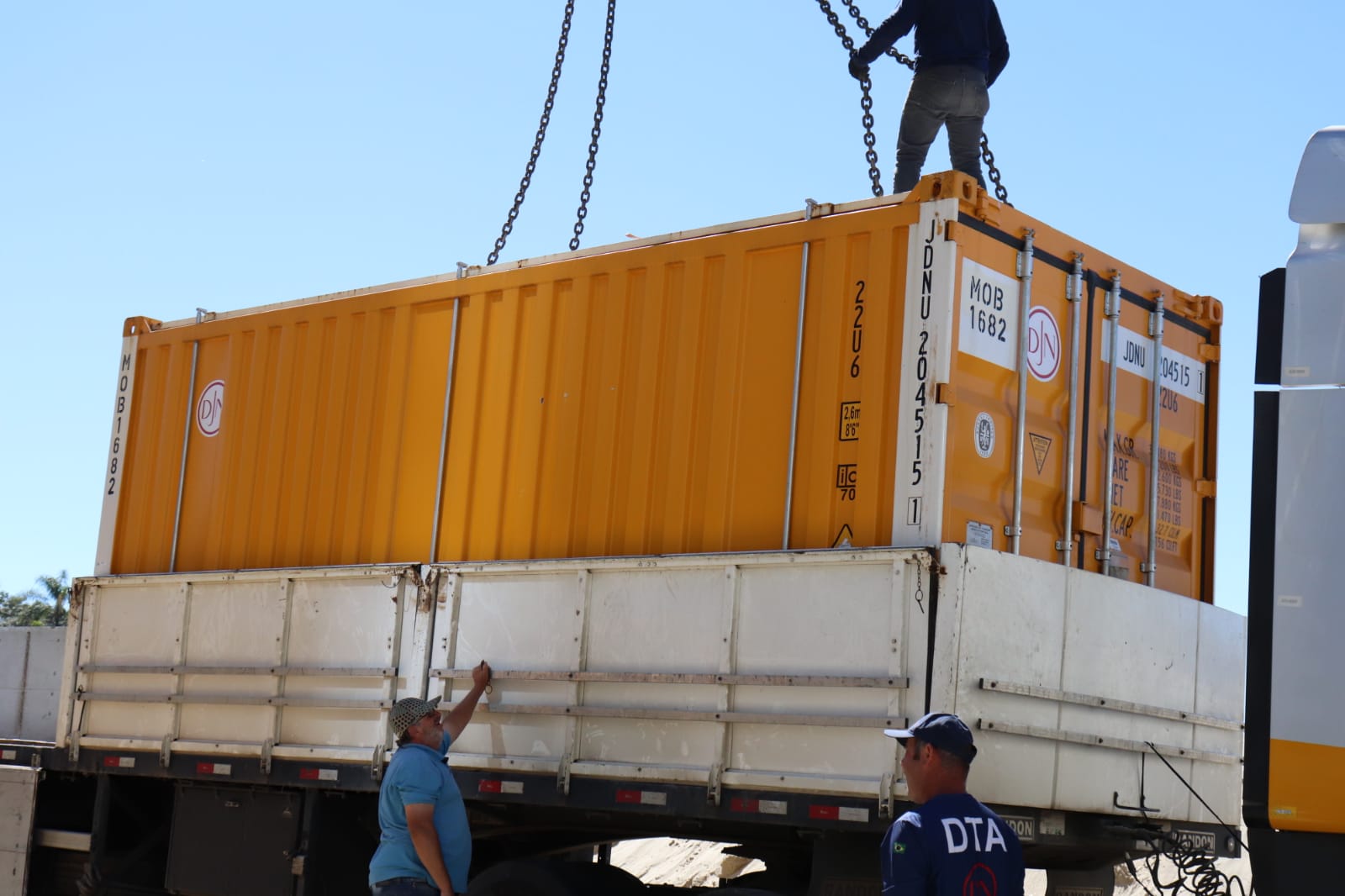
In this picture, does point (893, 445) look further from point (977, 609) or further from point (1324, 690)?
point (1324, 690)

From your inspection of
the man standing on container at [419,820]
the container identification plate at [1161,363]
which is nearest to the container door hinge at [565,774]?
the man standing on container at [419,820]

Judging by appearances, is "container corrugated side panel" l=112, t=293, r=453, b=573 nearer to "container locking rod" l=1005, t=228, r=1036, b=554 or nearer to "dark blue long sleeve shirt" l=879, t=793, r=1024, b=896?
"container locking rod" l=1005, t=228, r=1036, b=554

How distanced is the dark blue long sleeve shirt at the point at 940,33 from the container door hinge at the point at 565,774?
13.9 feet

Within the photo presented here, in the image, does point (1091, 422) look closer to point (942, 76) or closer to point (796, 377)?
point (796, 377)

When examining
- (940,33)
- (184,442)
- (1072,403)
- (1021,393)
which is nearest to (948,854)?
(1021,393)

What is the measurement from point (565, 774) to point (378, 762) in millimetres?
1243

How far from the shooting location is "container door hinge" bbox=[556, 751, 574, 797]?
276 inches

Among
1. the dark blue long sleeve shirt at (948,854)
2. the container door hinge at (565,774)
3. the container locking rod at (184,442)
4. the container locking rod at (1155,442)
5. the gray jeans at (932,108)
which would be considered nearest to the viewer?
the dark blue long sleeve shirt at (948,854)

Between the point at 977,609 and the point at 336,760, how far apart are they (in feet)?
12.0

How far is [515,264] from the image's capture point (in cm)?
812

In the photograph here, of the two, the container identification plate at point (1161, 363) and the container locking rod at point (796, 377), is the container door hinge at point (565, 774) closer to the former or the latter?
the container locking rod at point (796, 377)

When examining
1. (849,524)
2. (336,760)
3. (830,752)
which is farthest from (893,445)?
(336,760)

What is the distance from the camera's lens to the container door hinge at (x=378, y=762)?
7752 millimetres

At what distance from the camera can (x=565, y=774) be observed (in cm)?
701
